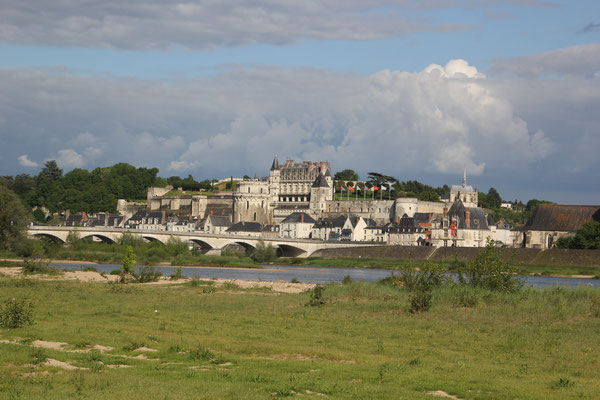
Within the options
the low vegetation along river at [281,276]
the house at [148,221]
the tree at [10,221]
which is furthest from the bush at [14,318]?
the house at [148,221]

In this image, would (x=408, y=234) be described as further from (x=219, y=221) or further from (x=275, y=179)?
(x=275, y=179)

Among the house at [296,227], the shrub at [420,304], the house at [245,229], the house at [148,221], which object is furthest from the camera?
the house at [148,221]

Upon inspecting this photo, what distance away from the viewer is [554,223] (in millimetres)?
96062

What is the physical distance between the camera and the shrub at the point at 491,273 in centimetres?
3002

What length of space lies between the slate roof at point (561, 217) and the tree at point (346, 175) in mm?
87300

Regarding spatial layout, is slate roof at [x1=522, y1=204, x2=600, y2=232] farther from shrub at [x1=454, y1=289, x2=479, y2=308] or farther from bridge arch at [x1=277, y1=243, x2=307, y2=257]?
shrub at [x1=454, y1=289, x2=479, y2=308]

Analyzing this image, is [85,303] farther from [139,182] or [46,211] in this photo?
[139,182]

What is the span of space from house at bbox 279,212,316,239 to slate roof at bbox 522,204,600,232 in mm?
32370

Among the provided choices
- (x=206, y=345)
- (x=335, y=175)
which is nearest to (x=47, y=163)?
(x=335, y=175)

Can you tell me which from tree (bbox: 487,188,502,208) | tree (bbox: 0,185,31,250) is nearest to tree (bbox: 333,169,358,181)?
tree (bbox: 487,188,502,208)

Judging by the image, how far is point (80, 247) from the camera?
257ft

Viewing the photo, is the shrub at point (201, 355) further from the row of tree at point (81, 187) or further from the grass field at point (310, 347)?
the row of tree at point (81, 187)

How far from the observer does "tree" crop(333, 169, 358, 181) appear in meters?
185

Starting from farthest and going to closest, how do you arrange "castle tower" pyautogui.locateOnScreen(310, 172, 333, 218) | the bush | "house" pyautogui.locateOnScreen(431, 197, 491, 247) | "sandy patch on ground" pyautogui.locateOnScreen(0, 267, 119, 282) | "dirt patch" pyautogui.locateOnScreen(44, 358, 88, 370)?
"castle tower" pyautogui.locateOnScreen(310, 172, 333, 218) → "house" pyautogui.locateOnScreen(431, 197, 491, 247) → "sandy patch on ground" pyautogui.locateOnScreen(0, 267, 119, 282) → the bush → "dirt patch" pyautogui.locateOnScreen(44, 358, 88, 370)
